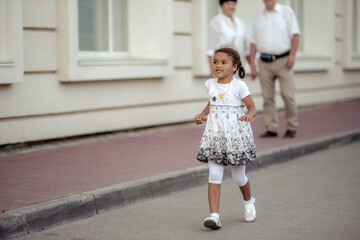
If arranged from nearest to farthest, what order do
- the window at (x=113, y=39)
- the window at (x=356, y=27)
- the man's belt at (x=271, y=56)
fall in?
the window at (x=113, y=39), the man's belt at (x=271, y=56), the window at (x=356, y=27)

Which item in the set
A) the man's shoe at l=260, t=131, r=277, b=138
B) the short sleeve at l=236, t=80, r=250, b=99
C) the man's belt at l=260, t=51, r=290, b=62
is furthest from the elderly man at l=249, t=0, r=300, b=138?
the short sleeve at l=236, t=80, r=250, b=99

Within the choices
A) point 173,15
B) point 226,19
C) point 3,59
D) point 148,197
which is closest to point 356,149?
point 226,19

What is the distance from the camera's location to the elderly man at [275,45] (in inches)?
379

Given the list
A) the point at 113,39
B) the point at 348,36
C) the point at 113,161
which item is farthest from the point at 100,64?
the point at 348,36

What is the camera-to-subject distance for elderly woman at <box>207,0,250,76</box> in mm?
8688

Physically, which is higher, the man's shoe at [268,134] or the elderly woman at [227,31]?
the elderly woman at [227,31]

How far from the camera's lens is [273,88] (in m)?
9.97

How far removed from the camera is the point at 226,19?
8797mm

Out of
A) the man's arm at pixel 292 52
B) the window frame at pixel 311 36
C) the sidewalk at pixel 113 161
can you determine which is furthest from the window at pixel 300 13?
the man's arm at pixel 292 52

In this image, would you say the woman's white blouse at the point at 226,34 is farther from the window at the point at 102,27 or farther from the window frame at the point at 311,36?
the window frame at the point at 311,36

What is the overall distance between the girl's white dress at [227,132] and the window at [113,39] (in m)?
4.12

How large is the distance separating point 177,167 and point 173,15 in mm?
4257

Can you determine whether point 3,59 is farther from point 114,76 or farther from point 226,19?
point 226,19

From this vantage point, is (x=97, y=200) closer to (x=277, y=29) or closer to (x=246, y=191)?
(x=246, y=191)
